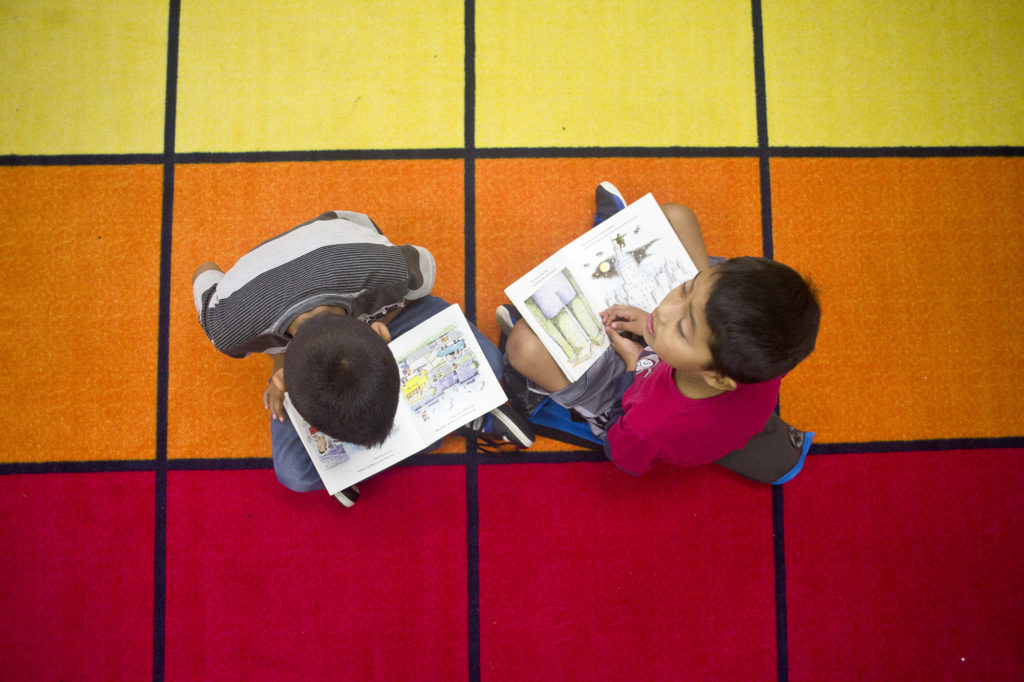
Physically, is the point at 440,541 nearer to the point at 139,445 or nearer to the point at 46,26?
the point at 139,445

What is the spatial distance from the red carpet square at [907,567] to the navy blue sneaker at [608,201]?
0.78 metres

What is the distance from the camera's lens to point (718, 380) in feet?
3.00

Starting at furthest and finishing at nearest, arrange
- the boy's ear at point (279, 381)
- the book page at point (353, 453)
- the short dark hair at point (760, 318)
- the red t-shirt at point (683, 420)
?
1. the book page at point (353, 453)
2. the boy's ear at point (279, 381)
3. the red t-shirt at point (683, 420)
4. the short dark hair at point (760, 318)

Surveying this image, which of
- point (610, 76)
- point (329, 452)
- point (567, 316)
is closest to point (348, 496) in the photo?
point (329, 452)

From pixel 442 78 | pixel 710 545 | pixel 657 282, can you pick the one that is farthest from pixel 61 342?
pixel 710 545

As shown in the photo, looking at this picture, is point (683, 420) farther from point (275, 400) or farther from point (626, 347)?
point (275, 400)

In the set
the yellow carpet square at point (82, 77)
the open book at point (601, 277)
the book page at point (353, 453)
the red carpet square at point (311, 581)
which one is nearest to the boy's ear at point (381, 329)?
the book page at point (353, 453)

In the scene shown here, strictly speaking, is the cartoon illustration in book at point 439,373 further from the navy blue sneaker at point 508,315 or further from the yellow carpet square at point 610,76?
the yellow carpet square at point 610,76

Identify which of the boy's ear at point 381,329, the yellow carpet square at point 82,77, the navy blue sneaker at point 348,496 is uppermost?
the yellow carpet square at point 82,77

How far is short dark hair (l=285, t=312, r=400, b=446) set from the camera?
0.88 m

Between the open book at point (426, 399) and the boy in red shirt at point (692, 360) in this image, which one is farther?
the open book at point (426, 399)

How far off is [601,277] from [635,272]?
0.25 feet

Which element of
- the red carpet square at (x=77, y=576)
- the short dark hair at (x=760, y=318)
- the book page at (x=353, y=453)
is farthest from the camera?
the red carpet square at (x=77, y=576)

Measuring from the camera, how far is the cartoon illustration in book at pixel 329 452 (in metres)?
1.22
